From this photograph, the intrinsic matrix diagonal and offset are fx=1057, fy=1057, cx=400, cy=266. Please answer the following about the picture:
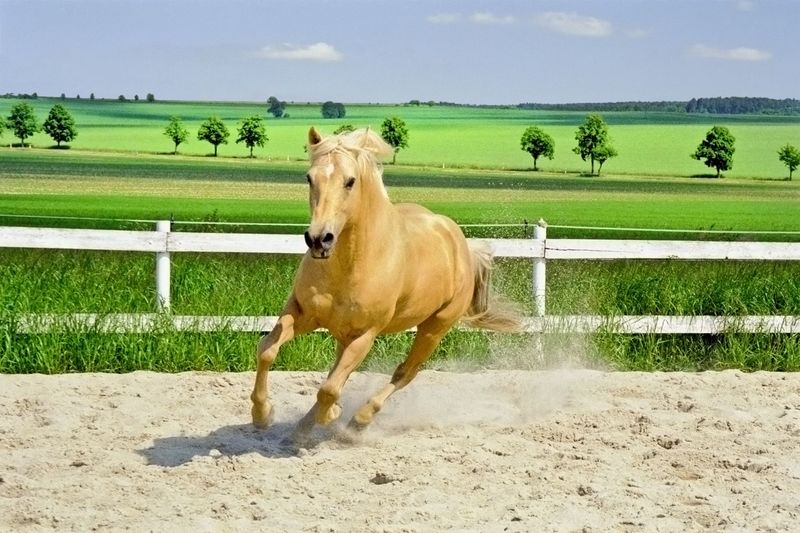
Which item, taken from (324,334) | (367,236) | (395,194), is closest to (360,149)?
(367,236)

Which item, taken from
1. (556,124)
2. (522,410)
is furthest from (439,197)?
(522,410)

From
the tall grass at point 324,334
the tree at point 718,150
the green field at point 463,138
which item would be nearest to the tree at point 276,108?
the green field at point 463,138

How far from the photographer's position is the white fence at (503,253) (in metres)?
8.94

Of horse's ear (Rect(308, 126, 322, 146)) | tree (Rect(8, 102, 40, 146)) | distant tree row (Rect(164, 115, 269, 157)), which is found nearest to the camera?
horse's ear (Rect(308, 126, 322, 146))

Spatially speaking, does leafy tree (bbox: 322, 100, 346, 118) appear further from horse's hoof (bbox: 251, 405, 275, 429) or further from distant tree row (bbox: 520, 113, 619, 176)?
horse's hoof (bbox: 251, 405, 275, 429)

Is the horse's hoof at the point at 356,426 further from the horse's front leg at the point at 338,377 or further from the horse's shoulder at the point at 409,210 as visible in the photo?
the horse's shoulder at the point at 409,210

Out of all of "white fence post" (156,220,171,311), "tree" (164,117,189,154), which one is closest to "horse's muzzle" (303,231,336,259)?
"white fence post" (156,220,171,311)

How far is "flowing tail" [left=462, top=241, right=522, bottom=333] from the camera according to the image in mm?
7719

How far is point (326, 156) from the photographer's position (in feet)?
17.6

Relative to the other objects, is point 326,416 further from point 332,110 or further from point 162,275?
point 332,110

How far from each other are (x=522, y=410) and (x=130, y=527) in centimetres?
358

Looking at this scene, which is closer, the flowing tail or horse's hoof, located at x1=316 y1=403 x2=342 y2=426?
horse's hoof, located at x1=316 y1=403 x2=342 y2=426

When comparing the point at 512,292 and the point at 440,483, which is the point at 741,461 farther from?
the point at 512,292

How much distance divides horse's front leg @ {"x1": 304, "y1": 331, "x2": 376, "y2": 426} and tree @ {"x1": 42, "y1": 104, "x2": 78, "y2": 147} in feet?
131
